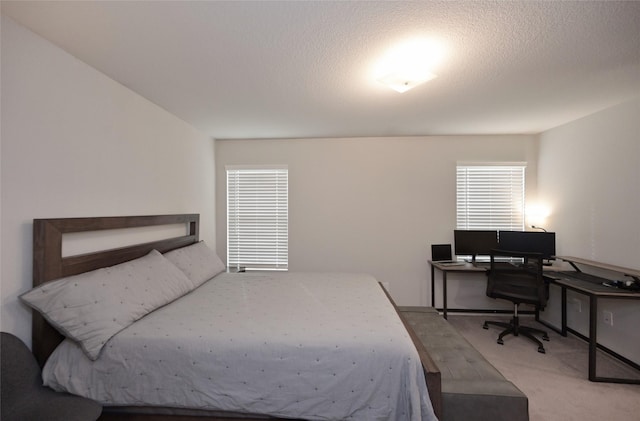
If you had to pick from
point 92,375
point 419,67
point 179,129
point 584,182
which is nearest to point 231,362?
point 92,375

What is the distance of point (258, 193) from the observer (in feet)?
13.0

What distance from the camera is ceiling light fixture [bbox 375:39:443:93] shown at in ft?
5.42

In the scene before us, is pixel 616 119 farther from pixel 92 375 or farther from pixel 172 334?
pixel 92 375

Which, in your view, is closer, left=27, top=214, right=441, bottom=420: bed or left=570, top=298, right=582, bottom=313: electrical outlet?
left=27, top=214, right=441, bottom=420: bed

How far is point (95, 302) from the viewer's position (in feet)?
5.04

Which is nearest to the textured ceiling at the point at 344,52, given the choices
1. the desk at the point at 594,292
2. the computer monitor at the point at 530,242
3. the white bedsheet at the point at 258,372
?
the computer monitor at the point at 530,242

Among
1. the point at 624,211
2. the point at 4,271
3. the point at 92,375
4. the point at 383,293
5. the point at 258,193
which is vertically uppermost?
the point at 258,193

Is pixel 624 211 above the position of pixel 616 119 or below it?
below

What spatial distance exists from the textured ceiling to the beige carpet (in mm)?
2493

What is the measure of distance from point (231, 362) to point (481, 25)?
2316 mm

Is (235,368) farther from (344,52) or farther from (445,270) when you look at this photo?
(445,270)

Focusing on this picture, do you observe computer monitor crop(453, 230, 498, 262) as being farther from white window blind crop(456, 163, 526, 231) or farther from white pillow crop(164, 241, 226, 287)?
white pillow crop(164, 241, 226, 287)

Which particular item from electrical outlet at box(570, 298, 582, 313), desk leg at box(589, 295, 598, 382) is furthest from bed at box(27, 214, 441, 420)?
electrical outlet at box(570, 298, 582, 313)

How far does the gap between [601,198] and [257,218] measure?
13.3ft
